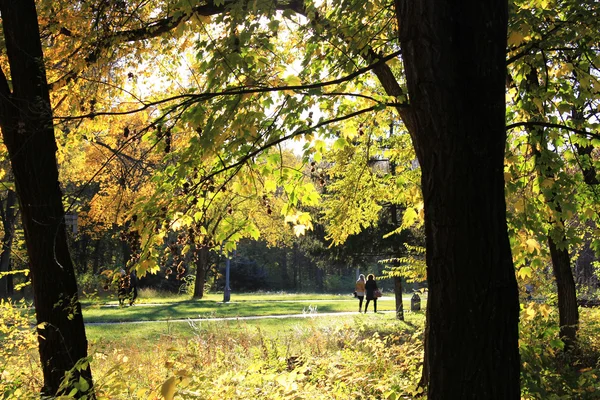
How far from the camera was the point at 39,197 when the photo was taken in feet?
16.5

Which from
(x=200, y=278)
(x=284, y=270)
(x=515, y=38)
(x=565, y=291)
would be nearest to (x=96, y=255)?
→ (x=200, y=278)

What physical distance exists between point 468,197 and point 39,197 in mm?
3860

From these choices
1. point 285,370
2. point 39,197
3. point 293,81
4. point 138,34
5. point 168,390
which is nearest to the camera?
point 168,390

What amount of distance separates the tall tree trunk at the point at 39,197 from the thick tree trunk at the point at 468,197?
3428 mm

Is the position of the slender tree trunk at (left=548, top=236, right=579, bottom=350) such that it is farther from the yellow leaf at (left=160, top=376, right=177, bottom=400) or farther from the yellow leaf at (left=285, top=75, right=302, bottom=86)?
the yellow leaf at (left=160, top=376, right=177, bottom=400)

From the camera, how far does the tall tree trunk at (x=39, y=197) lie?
496cm

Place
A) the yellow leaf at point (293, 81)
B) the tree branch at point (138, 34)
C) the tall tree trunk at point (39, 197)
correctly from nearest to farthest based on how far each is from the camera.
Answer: the yellow leaf at point (293, 81) < the tall tree trunk at point (39, 197) < the tree branch at point (138, 34)

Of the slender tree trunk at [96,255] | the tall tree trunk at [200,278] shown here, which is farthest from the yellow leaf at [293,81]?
the slender tree trunk at [96,255]

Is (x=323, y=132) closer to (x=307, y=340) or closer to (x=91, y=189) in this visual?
(x=307, y=340)

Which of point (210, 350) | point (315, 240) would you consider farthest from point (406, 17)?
point (315, 240)

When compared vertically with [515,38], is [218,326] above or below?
below

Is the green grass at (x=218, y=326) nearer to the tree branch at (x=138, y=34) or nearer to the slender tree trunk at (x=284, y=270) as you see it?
the tree branch at (x=138, y=34)

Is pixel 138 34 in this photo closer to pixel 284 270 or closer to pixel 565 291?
pixel 565 291

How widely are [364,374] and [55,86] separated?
4410 millimetres
